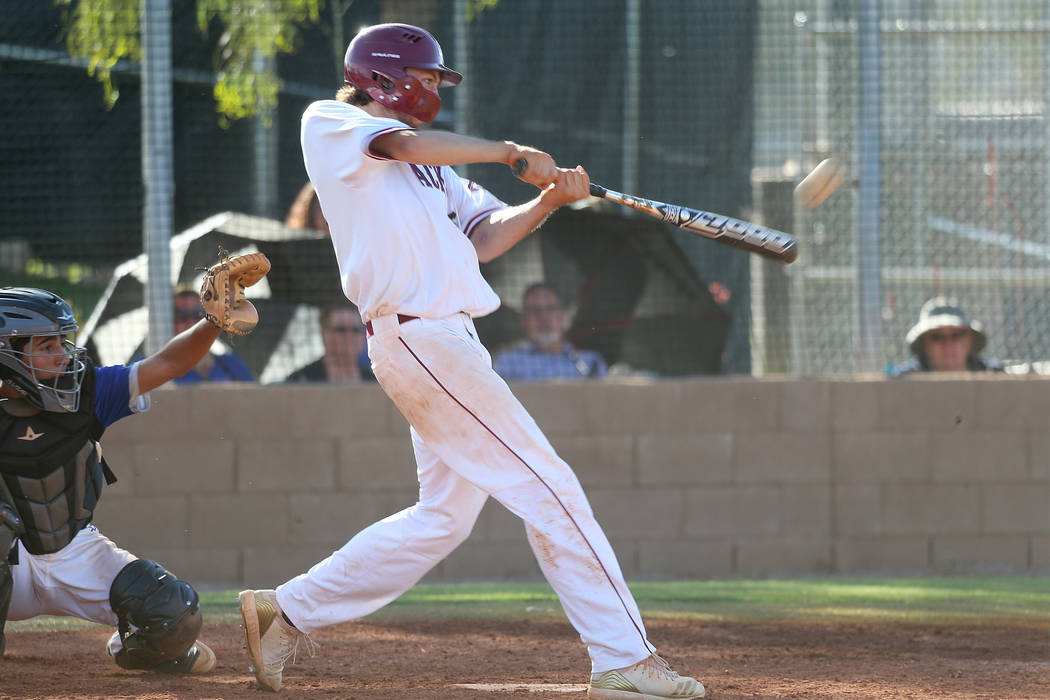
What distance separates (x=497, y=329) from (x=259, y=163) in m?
1.70

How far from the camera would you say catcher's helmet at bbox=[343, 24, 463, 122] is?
398 cm

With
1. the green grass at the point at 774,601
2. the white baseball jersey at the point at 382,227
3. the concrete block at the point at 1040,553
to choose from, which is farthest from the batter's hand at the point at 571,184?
the concrete block at the point at 1040,553

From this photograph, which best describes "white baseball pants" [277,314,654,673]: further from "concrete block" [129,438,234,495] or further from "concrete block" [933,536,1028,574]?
"concrete block" [933,536,1028,574]

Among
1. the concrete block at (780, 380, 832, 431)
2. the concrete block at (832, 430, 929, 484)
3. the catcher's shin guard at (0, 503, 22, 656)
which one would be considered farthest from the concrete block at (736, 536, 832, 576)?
the catcher's shin guard at (0, 503, 22, 656)

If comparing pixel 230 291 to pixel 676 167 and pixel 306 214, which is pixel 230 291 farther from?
pixel 676 167

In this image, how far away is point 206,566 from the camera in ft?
24.3

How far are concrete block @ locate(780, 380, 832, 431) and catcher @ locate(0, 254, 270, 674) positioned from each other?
13.4 ft

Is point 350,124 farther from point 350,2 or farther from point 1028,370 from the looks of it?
point 1028,370

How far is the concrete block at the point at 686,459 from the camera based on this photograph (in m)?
7.56

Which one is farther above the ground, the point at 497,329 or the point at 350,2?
the point at 350,2

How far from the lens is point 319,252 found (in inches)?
303

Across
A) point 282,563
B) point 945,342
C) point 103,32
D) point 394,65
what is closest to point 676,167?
point 945,342

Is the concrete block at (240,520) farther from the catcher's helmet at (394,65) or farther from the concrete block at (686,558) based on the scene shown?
the catcher's helmet at (394,65)

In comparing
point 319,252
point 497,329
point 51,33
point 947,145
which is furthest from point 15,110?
Answer: point 947,145
